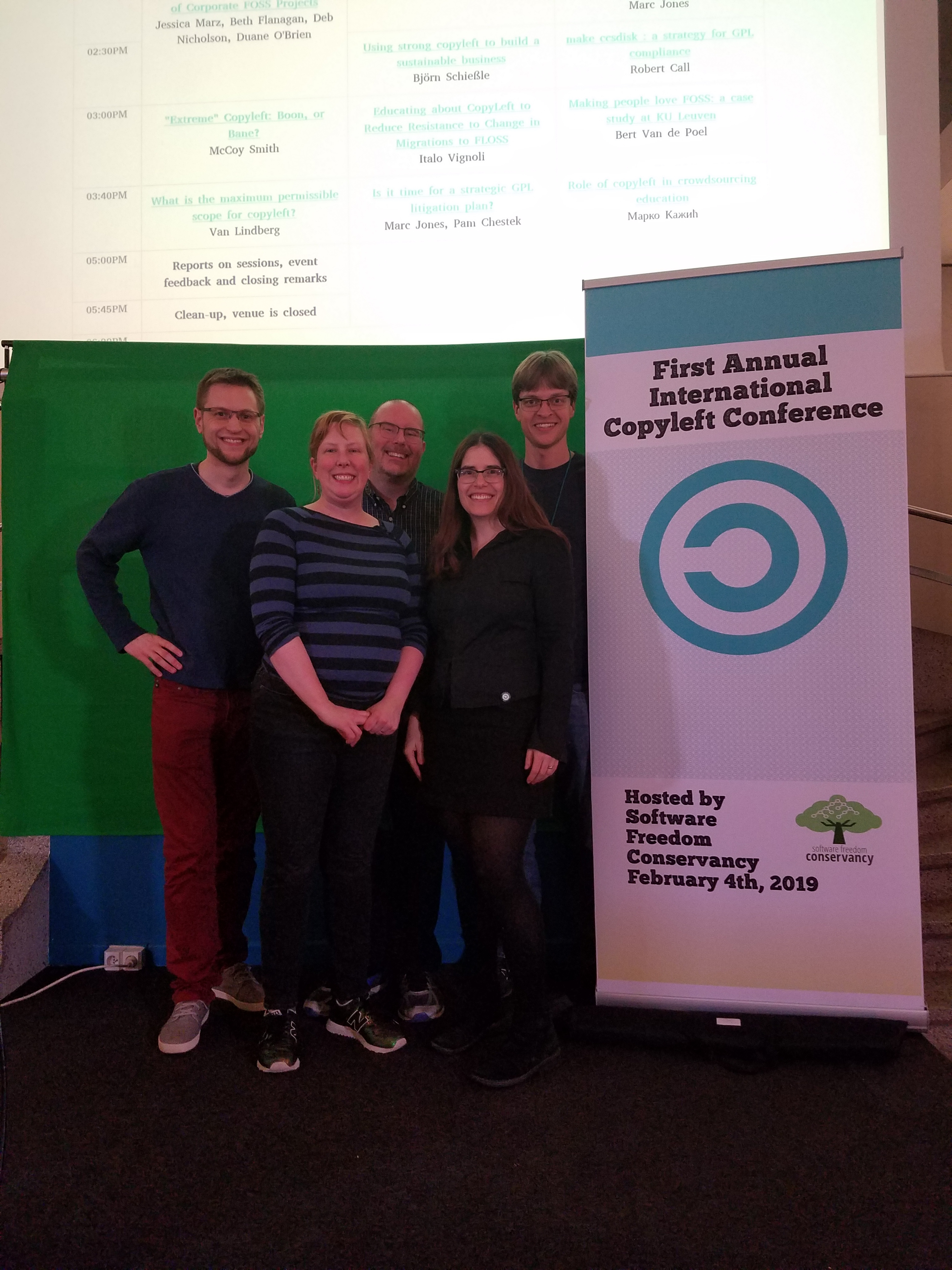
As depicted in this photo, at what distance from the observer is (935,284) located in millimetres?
2871

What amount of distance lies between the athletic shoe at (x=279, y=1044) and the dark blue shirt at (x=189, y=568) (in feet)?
2.66

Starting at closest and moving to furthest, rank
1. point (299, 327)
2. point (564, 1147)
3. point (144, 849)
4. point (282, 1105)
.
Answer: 1. point (564, 1147)
2. point (282, 1105)
3. point (144, 849)
4. point (299, 327)

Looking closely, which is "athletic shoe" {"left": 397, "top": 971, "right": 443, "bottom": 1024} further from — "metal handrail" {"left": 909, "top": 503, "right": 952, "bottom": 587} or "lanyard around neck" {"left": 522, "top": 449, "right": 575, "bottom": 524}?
"metal handrail" {"left": 909, "top": 503, "right": 952, "bottom": 587}

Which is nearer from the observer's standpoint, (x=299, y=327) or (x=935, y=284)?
(x=299, y=327)

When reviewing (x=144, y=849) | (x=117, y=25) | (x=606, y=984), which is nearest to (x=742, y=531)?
(x=606, y=984)

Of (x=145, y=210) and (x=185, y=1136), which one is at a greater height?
(x=145, y=210)

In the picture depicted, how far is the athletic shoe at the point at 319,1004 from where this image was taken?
205 centimetres

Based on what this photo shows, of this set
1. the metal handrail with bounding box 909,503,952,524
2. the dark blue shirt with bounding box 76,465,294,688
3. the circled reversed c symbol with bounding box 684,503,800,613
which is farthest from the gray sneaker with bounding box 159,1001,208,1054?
the metal handrail with bounding box 909,503,952,524

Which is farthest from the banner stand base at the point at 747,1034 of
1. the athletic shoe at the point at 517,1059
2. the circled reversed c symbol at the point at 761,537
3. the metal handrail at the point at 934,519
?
the metal handrail at the point at 934,519

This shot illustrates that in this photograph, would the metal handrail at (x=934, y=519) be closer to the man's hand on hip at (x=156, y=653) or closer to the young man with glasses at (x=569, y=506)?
the young man with glasses at (x=569, y=506)

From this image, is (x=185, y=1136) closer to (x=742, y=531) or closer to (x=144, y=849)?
(x=144, y=849)

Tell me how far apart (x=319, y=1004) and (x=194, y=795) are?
2.14ft

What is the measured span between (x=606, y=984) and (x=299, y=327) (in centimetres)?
230

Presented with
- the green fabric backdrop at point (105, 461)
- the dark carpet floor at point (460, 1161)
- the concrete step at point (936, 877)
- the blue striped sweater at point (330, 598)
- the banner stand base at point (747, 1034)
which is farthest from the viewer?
the concrete step at point (936, 877)
